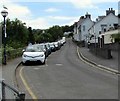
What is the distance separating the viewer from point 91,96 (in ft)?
39.2

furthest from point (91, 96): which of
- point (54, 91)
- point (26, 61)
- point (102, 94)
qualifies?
point (26, 61)

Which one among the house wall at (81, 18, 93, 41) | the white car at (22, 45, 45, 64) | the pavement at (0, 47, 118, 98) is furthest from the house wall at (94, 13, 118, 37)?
the white car at (22, 45, 45, 64)

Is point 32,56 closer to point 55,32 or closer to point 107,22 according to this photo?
point 107,22

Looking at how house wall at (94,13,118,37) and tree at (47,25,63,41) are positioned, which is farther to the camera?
tree at (47,25,63,41)

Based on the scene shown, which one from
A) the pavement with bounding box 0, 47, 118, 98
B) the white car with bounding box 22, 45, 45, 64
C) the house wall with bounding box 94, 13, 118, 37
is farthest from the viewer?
the house wall with bounding box 94, 13, 118, 37

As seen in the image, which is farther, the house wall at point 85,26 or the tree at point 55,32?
the tree at point 55,32

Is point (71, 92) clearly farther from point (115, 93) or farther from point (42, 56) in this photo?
point (42, 56)

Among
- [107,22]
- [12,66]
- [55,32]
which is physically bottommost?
[12,66]

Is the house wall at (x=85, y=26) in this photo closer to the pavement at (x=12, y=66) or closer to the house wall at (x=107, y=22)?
the house wall at (x=107, y=22)

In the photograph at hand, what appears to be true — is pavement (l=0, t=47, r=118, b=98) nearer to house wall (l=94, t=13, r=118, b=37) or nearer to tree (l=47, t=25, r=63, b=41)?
house wall (l=94, t=13, r=118, b=37)

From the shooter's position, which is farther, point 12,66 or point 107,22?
point 107,22

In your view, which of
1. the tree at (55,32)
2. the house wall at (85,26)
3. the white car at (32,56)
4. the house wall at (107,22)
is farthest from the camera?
the tree at (55,32)

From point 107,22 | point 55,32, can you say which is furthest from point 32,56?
point 55,32

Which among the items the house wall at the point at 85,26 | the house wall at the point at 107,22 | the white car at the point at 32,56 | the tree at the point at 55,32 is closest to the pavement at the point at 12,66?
the white car at the point at 32,56
